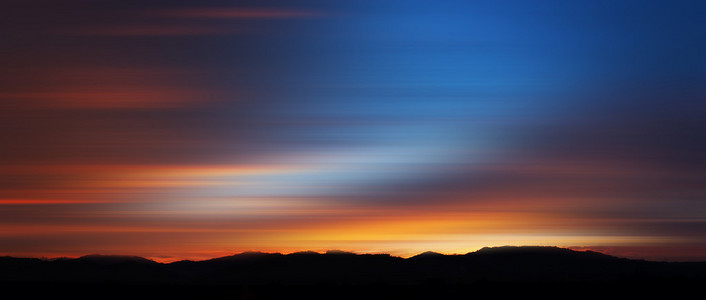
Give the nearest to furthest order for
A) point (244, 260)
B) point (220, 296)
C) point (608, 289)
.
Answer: point (220, 296), point (608, 289), point (244, 260)

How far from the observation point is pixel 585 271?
10312 centimetres

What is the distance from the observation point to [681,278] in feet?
141

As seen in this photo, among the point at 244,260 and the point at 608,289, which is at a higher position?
the point at 244,260

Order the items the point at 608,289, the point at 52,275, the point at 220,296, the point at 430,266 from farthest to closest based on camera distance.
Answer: the point at 430,266, the point at 52,275, the point at 608,289, the point at 220,296

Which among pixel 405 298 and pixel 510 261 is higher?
pixel 510 261

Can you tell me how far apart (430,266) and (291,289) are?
206ft

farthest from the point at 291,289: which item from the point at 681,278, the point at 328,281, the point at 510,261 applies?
the point at 510,261

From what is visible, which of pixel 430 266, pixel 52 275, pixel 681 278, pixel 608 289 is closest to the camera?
pixel 608 289

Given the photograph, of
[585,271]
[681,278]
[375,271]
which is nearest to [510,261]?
[585,271]

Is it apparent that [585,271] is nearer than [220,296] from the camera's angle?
No

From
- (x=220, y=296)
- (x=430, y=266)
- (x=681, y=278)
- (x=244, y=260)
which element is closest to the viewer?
(x=220, y=296)

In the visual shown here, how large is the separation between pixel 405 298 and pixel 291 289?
6.41 metres

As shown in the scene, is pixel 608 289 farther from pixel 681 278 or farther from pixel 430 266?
pixel 430 266

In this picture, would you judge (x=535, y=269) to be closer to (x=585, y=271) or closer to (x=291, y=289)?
(x=585, y=271)
